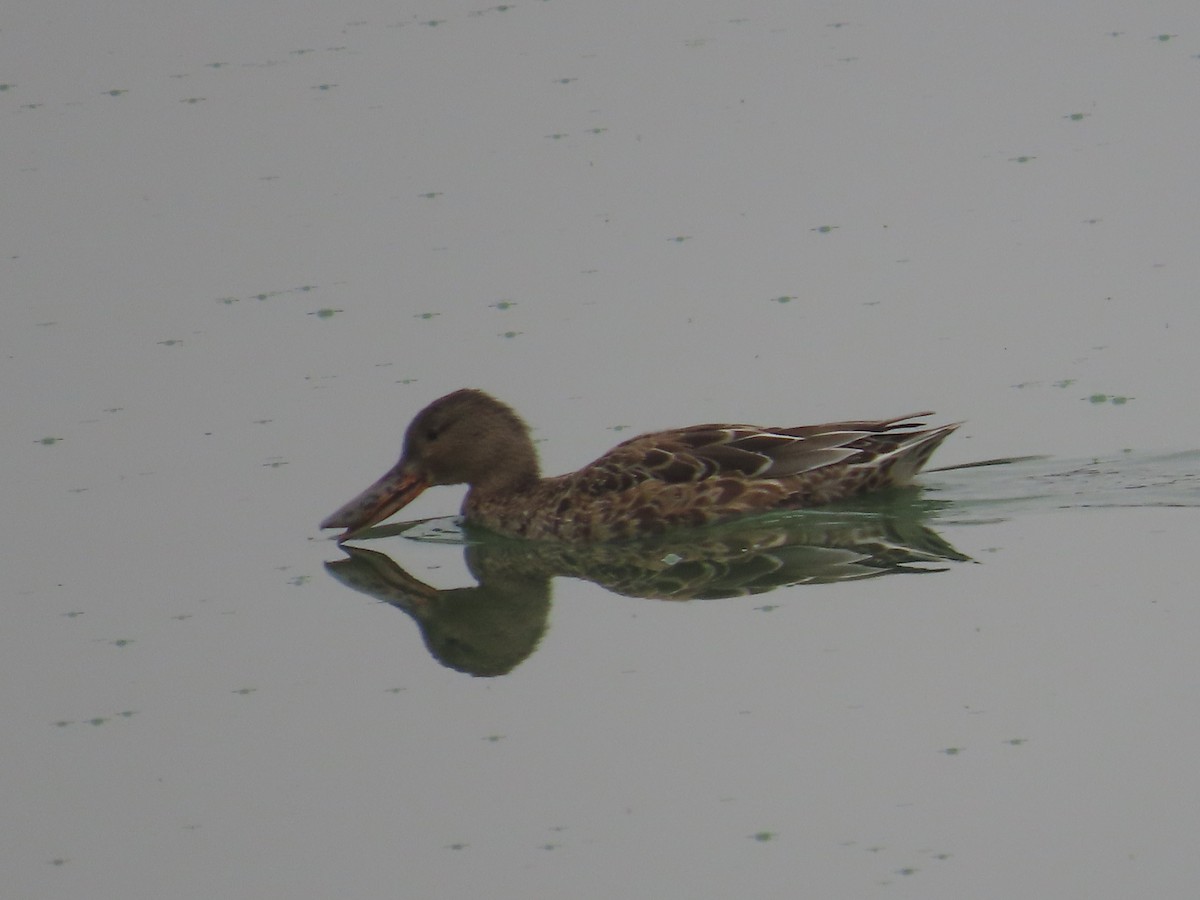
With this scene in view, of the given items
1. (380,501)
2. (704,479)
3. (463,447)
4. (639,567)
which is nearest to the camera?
(639,567)

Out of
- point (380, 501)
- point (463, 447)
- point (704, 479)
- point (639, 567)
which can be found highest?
point (463, 447)

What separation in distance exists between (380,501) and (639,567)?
1402mm

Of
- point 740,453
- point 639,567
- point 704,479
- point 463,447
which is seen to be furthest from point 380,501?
point 740,453

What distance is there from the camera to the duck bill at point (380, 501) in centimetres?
1119

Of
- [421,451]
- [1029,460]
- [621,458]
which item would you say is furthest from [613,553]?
[1029,460]

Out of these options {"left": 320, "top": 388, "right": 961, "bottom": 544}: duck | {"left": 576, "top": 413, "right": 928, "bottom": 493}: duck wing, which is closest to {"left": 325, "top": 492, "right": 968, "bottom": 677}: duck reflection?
{"left": 320, "top": 388, "right": 961, "bottom": 544}: duck

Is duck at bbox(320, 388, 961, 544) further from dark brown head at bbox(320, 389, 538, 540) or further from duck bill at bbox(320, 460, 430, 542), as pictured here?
dark brown head at bbox(320, 389, 538, 540)

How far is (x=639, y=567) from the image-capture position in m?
10.8

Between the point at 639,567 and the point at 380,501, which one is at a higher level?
the point at 380,501

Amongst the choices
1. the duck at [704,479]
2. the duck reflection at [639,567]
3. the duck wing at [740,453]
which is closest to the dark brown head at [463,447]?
the duck at [704,479]

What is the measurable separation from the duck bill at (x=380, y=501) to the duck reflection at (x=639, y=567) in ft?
0.50

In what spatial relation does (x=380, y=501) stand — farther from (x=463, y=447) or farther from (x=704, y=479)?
(x=704, y=479)

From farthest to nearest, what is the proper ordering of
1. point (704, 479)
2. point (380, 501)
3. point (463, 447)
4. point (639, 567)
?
point (463, 447)
point (380, 501)
point (704, 479)
point (639, 567)

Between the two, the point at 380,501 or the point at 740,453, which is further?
the point at 380,501
